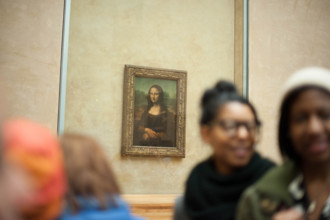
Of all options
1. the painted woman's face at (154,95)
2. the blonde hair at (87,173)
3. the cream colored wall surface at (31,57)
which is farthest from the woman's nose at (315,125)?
the painted woman's face at (154,95)

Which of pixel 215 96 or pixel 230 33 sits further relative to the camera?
pixel 230 33

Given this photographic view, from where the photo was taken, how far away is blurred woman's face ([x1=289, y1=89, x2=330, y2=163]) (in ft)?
6.66

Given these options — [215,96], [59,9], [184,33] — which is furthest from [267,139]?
[215,96]

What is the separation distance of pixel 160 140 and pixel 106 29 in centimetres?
274

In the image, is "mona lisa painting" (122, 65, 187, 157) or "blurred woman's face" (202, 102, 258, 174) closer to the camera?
"blurred woman's face" (202, 102, 258, 174)

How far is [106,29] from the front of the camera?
9.09 m

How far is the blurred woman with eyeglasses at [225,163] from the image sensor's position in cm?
244

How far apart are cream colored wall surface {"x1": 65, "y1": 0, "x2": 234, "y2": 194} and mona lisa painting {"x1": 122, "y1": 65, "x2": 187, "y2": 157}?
7.4 inches

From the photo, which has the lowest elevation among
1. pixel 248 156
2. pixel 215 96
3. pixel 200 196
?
pixel 200 196

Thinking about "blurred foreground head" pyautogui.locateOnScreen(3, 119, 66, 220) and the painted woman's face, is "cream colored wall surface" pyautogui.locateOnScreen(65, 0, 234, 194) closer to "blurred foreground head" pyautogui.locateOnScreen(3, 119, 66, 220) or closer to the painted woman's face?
the painted woman's face

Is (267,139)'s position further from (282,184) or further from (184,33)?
(282,184)

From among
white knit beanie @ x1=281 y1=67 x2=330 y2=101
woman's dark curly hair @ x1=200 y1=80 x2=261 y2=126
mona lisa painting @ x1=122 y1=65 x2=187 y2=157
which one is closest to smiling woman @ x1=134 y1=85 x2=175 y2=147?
mona lisa painting @ x1=122 y1=65 x2=187 y2=157

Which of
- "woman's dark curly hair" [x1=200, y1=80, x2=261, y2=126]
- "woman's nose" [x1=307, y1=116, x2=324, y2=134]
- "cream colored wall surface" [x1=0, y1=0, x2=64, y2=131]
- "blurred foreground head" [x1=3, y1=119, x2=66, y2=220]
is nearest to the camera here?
"blurred foreground head" [x1=3, y1=119, x2=66, y2=220]

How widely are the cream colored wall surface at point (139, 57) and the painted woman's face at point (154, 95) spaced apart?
593mm
